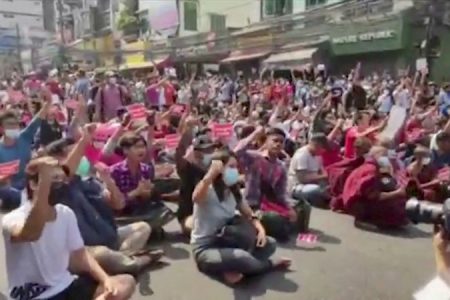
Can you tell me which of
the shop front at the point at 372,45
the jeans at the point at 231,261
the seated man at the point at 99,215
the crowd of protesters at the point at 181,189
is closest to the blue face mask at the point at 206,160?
the crowd of protesters at the point at 181,189

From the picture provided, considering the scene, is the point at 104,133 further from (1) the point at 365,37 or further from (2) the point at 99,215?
(1) the point at 365,37

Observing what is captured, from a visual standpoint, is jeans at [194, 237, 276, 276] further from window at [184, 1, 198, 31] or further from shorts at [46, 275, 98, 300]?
window at [184, 1, 198, 31]

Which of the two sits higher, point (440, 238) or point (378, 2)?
point (378, 2)

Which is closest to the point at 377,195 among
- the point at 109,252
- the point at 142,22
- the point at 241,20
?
the point at 109,252

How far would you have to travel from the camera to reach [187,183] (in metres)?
5.64

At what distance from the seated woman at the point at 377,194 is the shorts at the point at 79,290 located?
147 inches

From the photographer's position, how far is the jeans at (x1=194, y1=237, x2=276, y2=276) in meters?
4.65

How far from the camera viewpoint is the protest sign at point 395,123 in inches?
311

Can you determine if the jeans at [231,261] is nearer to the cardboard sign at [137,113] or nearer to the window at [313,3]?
the cardboard sign at [137,113]

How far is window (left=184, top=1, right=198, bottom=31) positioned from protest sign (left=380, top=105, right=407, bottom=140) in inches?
1448

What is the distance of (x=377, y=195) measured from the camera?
246 inches

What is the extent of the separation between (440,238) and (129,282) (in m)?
1.74

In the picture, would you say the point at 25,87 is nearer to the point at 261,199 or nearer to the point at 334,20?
the point at 261,199

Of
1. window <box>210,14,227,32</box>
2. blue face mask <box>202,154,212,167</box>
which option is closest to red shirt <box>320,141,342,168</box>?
blue face mask <box>202,154,212,167</box>
